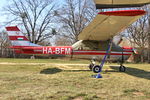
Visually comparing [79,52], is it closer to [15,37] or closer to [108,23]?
[108,23]

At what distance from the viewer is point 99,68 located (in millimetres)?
10062

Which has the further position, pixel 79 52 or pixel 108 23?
pixel 79 52

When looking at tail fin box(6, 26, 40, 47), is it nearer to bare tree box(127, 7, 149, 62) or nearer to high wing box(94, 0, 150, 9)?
high wing box(94, 0, 150, 9)

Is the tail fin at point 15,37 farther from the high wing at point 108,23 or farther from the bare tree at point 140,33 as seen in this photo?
the bare tree at point 140,33

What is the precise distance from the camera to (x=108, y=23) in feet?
26.4

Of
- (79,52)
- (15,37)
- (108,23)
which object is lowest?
(79,52)

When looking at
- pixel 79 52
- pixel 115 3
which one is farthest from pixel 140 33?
pixel 79 52

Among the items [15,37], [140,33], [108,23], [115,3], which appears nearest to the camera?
[108,23]

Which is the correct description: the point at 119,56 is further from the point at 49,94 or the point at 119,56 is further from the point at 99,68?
the point at 49,94

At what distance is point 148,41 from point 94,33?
895 inches

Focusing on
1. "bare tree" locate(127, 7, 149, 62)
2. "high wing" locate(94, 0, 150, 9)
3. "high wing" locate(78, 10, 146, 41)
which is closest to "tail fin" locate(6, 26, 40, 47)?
"high wing" locate(78, 10, 146, 41)

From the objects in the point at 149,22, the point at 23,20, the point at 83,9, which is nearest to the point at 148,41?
the point at 149,22

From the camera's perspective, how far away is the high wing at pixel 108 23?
6.97 m

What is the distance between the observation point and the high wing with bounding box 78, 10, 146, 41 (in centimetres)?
697
